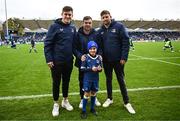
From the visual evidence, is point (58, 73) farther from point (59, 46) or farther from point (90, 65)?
point (90, 65)

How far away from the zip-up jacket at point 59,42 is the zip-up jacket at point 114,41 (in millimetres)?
770

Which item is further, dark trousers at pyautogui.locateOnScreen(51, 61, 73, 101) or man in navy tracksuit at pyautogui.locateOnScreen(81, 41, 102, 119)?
dark trousers at pyautogui.locateOnScreen(51, 61, 73, 101)

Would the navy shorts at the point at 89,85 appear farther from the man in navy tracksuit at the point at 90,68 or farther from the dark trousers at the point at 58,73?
the dark trousers at the point at 58,73

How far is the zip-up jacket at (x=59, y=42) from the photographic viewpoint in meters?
6.62

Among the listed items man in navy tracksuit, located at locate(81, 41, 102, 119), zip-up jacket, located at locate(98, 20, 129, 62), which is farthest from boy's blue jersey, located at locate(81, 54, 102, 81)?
zip-up jacket, located at locate(98, 20, 129, 62)

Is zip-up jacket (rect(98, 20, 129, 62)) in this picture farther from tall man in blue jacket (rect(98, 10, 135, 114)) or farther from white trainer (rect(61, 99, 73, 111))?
white trainer (rect(61, 99, 73, 111))

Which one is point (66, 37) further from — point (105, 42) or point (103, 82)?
point (103, 82)

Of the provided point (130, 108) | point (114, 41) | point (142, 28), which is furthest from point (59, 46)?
point (142, 28)

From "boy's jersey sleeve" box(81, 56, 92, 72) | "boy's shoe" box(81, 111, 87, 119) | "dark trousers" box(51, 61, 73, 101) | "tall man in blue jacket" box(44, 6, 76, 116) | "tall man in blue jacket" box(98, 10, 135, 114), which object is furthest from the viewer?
"tall man in blue jacket" box(98, 10, 135, 114)

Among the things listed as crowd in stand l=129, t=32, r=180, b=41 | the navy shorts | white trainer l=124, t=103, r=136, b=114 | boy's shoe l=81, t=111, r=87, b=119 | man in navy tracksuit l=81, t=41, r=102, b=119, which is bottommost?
crowd in stand l=129, t=32, r=180, b=41

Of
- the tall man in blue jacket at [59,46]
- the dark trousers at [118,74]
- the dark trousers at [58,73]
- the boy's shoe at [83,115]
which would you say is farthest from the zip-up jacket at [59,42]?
the boy's shoe at [83,115]

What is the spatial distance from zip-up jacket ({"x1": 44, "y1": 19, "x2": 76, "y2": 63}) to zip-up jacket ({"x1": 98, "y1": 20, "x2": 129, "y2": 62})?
2.53 feet

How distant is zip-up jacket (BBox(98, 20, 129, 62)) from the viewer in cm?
689

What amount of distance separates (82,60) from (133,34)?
9127cm
